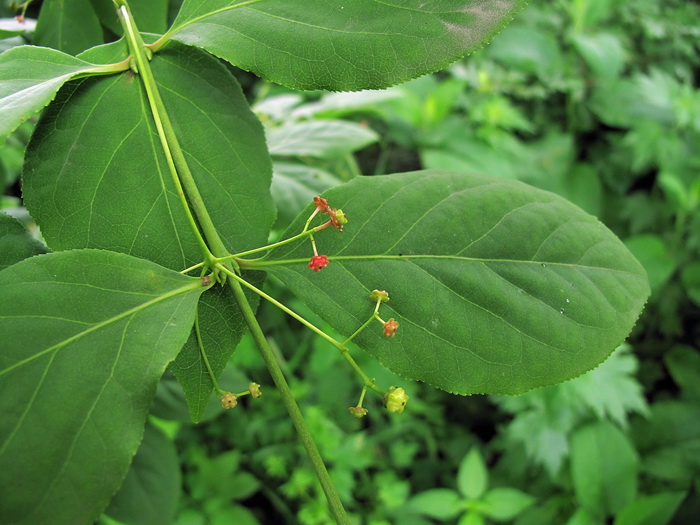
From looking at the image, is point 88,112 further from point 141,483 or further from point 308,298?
point 141,483

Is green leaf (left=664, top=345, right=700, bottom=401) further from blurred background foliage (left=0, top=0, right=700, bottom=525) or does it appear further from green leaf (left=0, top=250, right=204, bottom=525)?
green leaf (left=0, top=250, right=204, bottom=525)

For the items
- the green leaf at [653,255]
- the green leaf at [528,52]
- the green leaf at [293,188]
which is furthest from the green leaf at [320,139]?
the green leaf at [528,52]

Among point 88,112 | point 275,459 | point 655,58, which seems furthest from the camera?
point 655,58

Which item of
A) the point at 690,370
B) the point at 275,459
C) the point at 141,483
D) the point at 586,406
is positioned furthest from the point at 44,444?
the point at 690,370

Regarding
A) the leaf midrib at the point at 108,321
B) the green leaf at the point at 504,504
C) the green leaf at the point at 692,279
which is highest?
the leaf midrib at the point at 108,321

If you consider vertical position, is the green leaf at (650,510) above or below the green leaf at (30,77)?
below

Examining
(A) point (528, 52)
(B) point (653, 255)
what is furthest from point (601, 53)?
(B) point (653, 255)

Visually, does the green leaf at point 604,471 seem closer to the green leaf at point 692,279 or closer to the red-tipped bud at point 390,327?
the green leaf at point 692,279

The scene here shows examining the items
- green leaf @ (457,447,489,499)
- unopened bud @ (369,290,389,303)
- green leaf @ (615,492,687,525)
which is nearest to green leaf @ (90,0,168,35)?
unopened bud @ (369,290,389,303)
